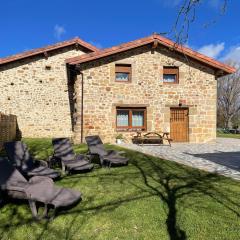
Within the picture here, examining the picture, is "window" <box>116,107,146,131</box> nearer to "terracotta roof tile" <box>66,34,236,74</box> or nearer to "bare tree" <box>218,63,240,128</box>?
"terracotta roof tile" <box>66,34,236,74</box>

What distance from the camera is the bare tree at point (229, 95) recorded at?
48.4 metres

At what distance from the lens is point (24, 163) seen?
7.52 metres

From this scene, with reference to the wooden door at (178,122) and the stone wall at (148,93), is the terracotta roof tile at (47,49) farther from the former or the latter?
the wooden door at (178,122)

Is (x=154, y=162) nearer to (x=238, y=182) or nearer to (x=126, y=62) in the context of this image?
(x=238, y=182)

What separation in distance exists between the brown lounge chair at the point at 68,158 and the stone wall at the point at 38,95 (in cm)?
982

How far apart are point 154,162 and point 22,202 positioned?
4.91 meters

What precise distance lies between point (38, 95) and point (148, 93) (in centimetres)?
688

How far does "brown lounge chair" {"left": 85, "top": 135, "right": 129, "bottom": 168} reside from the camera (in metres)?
8.88

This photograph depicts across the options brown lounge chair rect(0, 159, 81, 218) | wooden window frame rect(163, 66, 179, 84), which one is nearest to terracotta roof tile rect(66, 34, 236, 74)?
wooden window frame rect(163, 66, 179, 84)

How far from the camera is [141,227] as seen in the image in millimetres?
4668

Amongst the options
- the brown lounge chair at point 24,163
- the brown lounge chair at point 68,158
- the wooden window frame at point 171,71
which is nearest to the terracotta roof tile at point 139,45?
the wooden window frame at point 171,71

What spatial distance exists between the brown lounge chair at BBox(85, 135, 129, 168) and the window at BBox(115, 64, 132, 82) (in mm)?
6867

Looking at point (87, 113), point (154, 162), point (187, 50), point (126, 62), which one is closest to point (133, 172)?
point (154, 162)

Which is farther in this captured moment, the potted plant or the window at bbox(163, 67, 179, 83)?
the window at bbox(163, 67, 179, 83)
